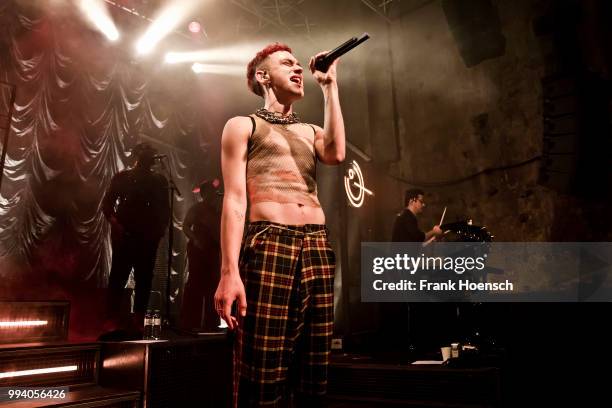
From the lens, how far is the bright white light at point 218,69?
8.59 metres

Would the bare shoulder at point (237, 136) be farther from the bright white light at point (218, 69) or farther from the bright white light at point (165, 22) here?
the bright white light at point (218, 69)

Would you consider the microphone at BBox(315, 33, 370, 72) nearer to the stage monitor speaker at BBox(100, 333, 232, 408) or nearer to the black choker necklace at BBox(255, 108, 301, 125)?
the black choker necklace at BBox(255, 108, 301, 125)

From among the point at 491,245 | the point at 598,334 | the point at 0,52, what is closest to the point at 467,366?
the point at 598,334

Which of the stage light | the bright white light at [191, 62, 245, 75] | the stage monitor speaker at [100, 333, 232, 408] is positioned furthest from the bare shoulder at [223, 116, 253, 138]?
the bright white light at [191, 62, 245, 75]

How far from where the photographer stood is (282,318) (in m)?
1.59

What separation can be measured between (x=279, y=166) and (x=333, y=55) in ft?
1.72

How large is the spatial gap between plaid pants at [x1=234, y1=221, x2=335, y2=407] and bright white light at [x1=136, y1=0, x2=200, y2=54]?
7273 mm

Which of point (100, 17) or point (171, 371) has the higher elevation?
point (100, 17)

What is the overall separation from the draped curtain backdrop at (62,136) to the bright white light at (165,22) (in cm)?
29

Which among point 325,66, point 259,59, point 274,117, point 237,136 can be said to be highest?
point 259,59

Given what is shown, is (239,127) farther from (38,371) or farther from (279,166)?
(38,371)

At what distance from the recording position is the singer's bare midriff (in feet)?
5.60

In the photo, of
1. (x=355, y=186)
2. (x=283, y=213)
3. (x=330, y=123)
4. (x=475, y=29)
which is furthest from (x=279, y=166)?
(x=475, y=29)

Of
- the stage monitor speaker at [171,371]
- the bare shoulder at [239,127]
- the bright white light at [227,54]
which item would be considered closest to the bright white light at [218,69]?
the bright white light at [227,54]
